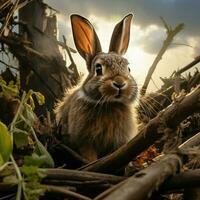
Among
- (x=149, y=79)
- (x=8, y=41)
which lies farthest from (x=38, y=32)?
(x=149, y=79)

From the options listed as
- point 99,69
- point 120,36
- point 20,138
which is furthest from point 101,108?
point 20,138

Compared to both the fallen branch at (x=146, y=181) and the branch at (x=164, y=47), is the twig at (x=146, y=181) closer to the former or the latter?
the fallen branch at (x=146, y=181)

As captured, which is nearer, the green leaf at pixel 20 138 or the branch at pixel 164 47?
the green leaf at pixel 20 138

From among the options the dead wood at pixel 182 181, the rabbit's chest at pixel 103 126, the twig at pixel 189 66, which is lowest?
the dead wood at pixel 182 181

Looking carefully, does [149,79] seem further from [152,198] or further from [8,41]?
[152,198]

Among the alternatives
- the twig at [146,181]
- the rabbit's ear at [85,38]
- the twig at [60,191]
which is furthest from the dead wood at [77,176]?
the rabbit's ear at [85,38]

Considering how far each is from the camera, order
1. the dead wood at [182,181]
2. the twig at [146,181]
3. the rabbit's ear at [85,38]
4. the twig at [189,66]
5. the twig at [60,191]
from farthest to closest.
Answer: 1. the rabbit's ear at [85,38]
2. the twig at [189,66]
3. the dead wood at [182,181]
4. the twig at [60,191]
5. the twig at [146,181]

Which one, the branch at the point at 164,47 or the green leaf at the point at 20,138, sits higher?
the branch at the point at 164,47
